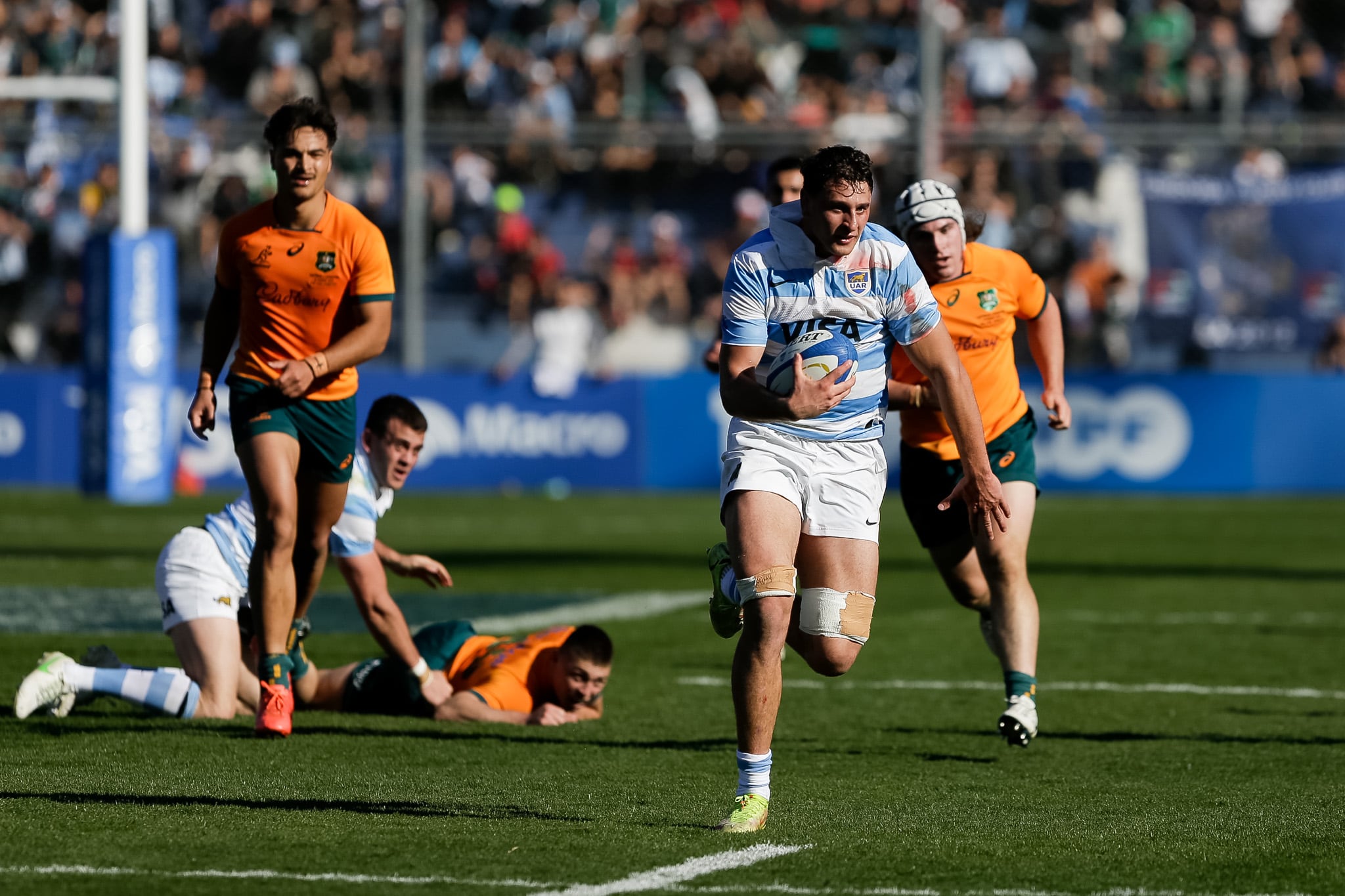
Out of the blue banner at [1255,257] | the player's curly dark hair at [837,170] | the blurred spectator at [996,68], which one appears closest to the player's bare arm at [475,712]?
the player's curly dark hair at [837,170]

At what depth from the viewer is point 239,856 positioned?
5.53 m

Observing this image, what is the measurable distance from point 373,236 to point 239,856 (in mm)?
3277

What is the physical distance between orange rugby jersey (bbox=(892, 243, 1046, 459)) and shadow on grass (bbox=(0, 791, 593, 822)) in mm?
2772

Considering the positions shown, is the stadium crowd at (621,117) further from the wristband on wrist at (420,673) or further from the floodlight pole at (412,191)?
the wristband on wrist at (420,673)

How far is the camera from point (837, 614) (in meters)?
6.32

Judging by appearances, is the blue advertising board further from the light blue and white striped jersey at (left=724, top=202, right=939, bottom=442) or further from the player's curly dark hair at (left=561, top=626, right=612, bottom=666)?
the light blue and white striped jersey at (left=724, top=202, right=939, bottom=442)

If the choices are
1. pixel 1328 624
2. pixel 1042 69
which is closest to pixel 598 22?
pixel 1042 69

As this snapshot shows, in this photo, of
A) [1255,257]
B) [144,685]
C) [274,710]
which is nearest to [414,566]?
[274,710]

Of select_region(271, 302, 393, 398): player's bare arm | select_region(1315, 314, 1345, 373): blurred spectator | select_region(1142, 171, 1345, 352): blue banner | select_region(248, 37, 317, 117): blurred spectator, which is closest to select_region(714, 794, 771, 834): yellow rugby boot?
select_region(271, 302, 393, 398): player's bare arm

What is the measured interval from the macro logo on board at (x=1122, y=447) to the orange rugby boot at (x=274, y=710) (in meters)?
17.4

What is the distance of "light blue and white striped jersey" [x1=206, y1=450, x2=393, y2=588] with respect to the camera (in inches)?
331

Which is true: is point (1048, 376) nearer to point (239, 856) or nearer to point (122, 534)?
point (239, 856)

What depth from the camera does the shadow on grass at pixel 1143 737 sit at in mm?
8156

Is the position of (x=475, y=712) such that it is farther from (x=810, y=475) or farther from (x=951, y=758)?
(x=810, y=475)
